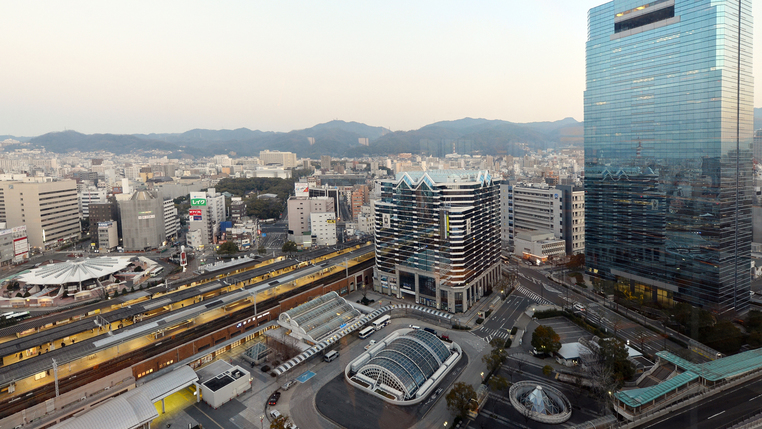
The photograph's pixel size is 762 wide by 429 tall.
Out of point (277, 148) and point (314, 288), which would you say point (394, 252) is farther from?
point (277, 148)

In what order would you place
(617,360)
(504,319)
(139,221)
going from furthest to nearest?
(139,221), (504,319), (617,360)

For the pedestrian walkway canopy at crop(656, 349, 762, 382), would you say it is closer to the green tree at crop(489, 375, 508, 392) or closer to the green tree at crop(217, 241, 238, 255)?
the green tree at crop(489, 375, 508, 392)

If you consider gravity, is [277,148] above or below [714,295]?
above

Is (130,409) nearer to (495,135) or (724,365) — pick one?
(724,365)

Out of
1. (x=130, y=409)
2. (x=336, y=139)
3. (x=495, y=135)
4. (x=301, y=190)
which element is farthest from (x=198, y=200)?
(x=336, y=139)

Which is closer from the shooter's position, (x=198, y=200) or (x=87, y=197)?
(x=198, y=200)

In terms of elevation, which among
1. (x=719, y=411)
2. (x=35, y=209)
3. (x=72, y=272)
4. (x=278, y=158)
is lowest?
(x=719, y=411)

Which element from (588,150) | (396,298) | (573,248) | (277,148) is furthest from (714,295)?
(277,148)
